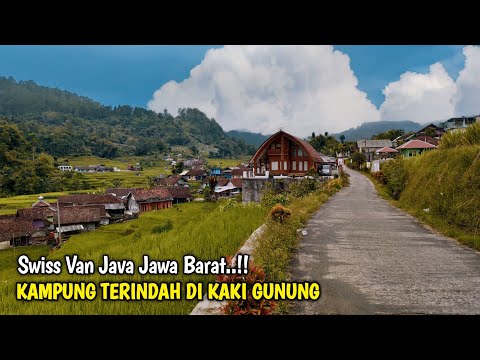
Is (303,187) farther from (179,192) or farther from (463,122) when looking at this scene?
(179,192)

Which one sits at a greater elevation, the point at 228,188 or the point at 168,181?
the point at 168,181

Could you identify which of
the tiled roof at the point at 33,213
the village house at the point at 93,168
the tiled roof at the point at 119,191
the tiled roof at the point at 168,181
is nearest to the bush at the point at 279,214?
the tiled roof at the point at 33,213

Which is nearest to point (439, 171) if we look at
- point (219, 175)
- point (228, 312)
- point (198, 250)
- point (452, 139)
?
point (452, 139)

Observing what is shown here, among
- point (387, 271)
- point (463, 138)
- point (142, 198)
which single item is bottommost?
point (142, 198)

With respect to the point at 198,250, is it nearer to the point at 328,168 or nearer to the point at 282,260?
the point at 282,260

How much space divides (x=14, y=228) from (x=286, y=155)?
2705 cm

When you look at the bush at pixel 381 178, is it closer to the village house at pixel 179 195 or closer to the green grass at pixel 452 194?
the green grass at pixel 452 194

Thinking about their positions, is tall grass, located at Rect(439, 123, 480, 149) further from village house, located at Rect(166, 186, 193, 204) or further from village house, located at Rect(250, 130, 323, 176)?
village house, located at Rect(166, 186, 193, 204)

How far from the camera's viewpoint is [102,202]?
40969 millimetres

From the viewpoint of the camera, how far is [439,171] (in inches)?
333

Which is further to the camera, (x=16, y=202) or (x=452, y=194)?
(x=16, y=202)

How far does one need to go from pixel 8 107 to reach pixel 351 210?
5324 inches

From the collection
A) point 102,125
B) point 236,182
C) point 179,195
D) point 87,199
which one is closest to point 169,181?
point 179,195

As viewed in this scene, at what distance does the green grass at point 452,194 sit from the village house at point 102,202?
3927 centimetres
